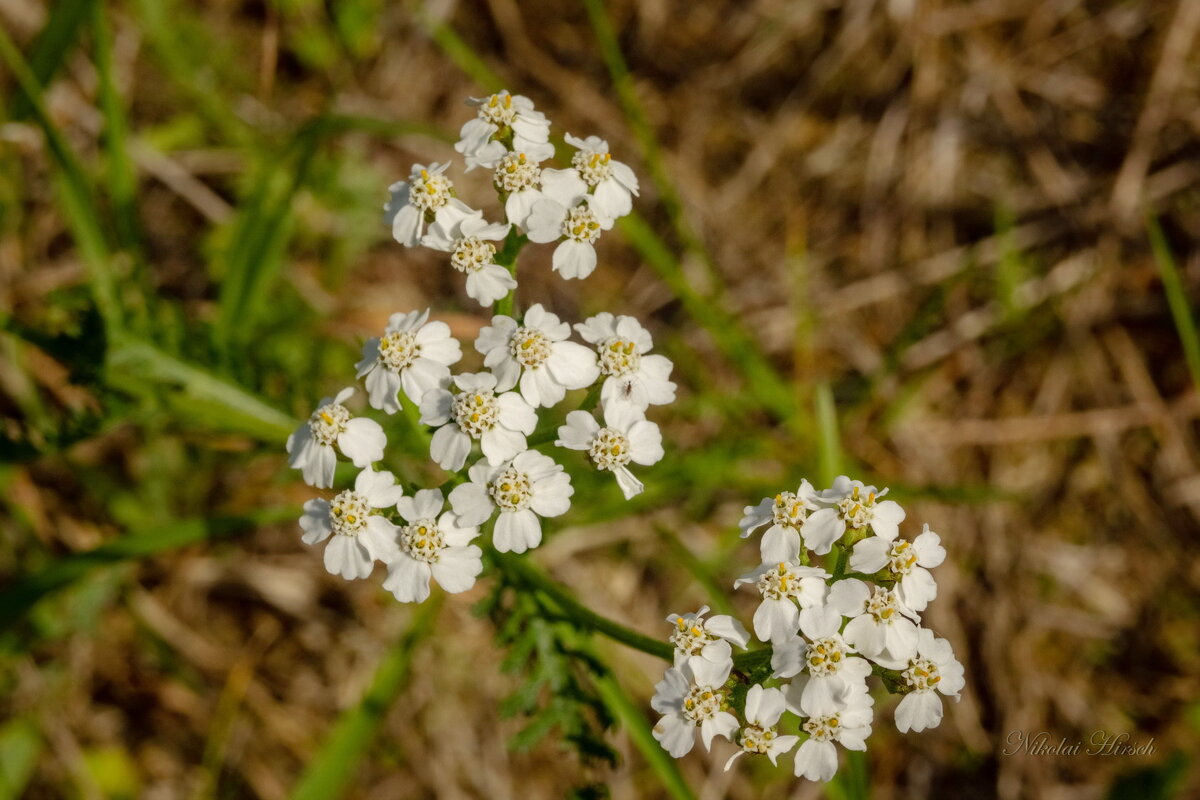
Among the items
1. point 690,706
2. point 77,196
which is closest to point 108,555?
point 77,196

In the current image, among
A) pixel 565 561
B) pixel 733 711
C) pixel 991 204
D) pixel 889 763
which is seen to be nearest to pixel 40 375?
pixel 565 561

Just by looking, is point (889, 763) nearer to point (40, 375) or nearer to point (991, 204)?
point (991, 204)

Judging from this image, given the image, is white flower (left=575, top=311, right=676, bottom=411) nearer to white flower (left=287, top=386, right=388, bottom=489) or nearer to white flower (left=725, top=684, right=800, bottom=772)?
white flower (left=287, top=386, right=388, bottom=489)

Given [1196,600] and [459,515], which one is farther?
[1196,600]

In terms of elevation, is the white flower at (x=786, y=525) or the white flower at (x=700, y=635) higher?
the white flower at (x=786, y=525)

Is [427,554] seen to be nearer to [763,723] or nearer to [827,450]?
[763,723]

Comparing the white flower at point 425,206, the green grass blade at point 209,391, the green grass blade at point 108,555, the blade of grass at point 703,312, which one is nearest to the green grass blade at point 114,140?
the green grass blade at point 209,391

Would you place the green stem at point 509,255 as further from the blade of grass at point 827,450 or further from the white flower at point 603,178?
the blade of grass at point 827,450
